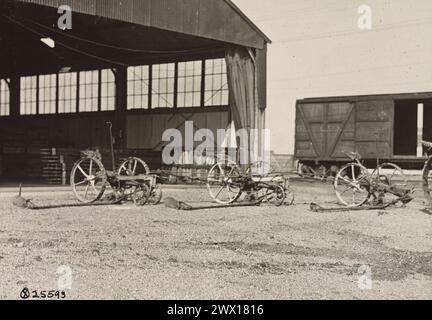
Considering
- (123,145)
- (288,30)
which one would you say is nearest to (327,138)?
(123,145)

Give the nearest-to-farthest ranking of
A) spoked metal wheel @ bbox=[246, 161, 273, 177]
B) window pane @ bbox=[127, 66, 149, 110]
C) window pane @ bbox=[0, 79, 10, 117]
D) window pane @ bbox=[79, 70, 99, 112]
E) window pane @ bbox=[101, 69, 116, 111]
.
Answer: spoked metal wheel @ bbox=[246, 161, 273, 177], window pane @ bbox=[127, 66, 149, 110], window pane @ bbox=[101, 69, 116, 111], window pane @ bbox=[79, 70, 99, 112], window pane @ bbox=[0, 79, 10, 117]

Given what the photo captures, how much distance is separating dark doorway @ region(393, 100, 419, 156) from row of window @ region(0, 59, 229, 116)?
21.7 ft

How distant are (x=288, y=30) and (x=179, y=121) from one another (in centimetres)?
1016

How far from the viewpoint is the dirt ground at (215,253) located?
4883 mm

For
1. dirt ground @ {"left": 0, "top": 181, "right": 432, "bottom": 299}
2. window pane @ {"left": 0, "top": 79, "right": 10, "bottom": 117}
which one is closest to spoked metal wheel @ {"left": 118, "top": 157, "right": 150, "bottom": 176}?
dirt ground @ {"left": 0, "top": 181, "right": 432, "bottom": 299}

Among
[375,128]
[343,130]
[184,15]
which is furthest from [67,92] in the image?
[375,128]

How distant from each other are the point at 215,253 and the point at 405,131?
54.0ft

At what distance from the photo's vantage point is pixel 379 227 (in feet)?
29.6

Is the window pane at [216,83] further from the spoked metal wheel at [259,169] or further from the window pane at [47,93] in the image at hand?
the window pane at [47,93]

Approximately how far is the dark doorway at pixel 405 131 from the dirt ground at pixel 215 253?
10995 millimetres

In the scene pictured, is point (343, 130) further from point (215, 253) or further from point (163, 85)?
point (215, 253)

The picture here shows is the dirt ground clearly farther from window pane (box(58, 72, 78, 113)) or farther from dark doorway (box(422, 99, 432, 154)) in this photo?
window pane (box(58, 72, 78, 113))

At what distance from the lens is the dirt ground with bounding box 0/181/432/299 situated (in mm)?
4883

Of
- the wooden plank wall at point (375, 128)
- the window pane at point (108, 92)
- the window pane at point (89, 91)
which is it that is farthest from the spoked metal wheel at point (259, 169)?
the window pane at point (89, 91)
